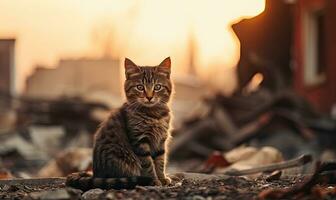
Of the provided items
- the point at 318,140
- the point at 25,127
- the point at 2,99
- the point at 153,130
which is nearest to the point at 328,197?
the point at 153,130

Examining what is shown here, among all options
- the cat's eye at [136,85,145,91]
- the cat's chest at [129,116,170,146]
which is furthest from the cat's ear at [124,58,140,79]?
the cat's chest at [129,116,170,146]

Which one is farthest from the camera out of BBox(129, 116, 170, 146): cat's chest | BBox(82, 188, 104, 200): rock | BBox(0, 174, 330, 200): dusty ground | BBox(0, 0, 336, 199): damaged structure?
BBox(0, 0, 336, 199): damaged structure

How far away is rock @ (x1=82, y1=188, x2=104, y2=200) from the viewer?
5.50 meters

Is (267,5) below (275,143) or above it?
above

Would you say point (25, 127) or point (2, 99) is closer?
point (25, 127)

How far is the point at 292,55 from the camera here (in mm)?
20359

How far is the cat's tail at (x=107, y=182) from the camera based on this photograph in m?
5.97

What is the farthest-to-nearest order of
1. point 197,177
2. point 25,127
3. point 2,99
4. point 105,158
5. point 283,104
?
point 2,99
point 25,127
point 283,104
point 197,177
point 105,158

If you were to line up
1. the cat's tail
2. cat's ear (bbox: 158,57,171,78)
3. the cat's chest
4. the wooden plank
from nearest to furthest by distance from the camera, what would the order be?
the cat's tail → the cat's chest → cat's ear (bbox: 158,57,171,78) → the wooden plank

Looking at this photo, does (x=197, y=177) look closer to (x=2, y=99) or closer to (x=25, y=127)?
(x=25, y=127)

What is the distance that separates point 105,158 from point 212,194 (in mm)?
1193

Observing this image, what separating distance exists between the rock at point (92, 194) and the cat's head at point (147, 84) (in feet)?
3.63

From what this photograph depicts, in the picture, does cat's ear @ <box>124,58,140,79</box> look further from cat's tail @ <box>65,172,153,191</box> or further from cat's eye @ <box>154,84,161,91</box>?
cat's tail @ <box>65,172,153,191</box>

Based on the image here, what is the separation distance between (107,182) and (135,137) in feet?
1.93
